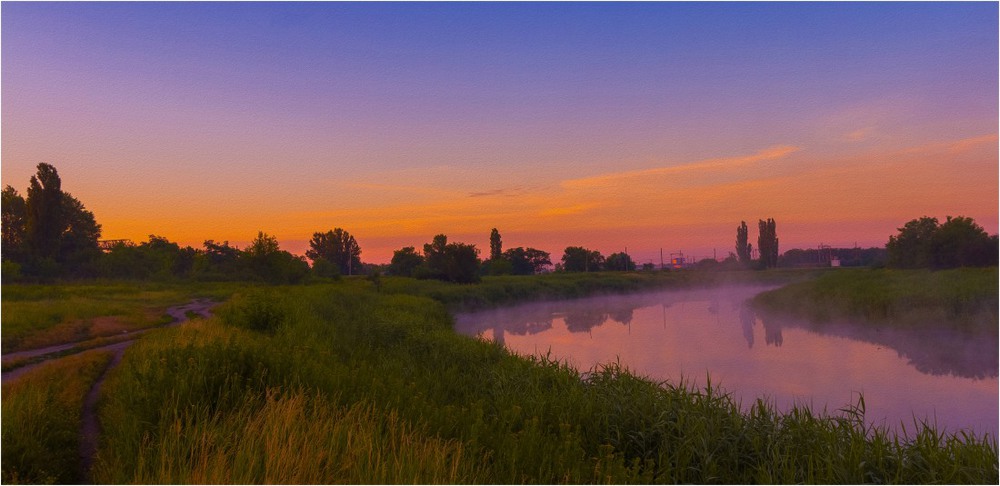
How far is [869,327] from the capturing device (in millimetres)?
27562

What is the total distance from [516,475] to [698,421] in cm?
428

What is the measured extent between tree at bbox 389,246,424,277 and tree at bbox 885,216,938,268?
68590mm

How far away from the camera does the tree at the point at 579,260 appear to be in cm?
11188

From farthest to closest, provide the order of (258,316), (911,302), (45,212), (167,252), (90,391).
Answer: (167,252), (45,212), (911,302), (258,316), (90,391)

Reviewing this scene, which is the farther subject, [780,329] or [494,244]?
[494,244]

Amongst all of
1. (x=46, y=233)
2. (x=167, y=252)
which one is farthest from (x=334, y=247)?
(x=46, y=233)

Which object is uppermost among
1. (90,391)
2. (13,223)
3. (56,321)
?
(13,223)

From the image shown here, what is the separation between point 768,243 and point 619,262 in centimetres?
3214

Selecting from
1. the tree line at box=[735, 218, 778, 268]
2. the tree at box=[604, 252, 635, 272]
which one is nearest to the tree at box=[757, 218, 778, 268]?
the tree line at box=[735, 218, 778, 268]

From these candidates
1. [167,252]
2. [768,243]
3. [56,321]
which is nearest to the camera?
[56,321]

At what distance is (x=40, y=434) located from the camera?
6.66 meters

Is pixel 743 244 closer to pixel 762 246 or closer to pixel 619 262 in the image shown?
pixel 762 246

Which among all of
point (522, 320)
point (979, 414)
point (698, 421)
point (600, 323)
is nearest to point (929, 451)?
point (698, 421)

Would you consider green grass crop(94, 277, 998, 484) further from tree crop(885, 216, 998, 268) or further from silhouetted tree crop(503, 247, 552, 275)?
silhouetted tree crop(503, 247, 552, 275)
